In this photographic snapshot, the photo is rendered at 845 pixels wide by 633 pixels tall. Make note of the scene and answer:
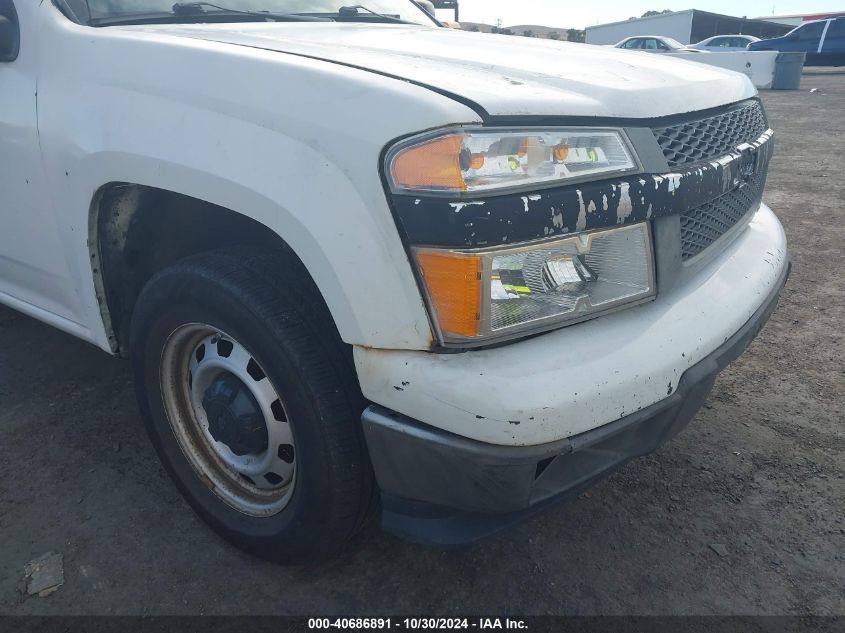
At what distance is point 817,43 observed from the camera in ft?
74.3

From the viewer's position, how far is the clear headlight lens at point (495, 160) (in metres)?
1.33

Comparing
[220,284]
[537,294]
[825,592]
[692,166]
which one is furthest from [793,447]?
[220,284]

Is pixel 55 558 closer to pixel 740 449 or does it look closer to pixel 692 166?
pixel 692 166

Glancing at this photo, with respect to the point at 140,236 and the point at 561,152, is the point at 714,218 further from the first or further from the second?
the point at 140,236

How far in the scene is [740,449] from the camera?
246cm

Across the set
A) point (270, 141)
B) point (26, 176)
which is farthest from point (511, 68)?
point (26, 176)

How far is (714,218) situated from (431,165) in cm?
100

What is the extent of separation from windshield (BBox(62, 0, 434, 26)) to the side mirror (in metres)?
0.19

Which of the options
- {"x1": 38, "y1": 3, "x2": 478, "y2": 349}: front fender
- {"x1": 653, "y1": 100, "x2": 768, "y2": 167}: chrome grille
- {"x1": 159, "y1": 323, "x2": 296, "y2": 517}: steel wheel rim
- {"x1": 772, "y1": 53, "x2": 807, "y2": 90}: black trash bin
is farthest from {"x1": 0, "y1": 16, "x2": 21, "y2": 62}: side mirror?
{"x1": 772, "y1": 53, "x2": 807, "y2": 90}: black trash bin

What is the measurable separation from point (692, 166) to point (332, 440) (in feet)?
3.77

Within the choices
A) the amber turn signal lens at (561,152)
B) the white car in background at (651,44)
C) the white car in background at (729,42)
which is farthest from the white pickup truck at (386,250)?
the white car in background at (729,42)

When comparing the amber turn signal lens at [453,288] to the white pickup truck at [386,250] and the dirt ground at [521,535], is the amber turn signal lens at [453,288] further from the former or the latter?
the dirt ground at [521,535]

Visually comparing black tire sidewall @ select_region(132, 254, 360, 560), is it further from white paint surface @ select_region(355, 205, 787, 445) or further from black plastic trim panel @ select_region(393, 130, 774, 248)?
black plastic trim panel @ select_region(393, 130, 774, 248)

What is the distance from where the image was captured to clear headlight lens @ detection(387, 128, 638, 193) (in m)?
1.33
